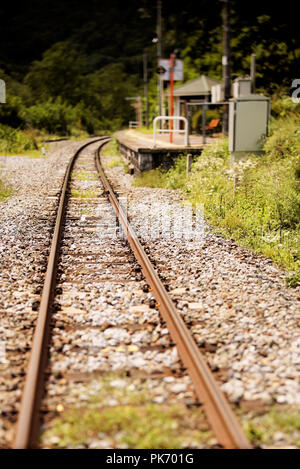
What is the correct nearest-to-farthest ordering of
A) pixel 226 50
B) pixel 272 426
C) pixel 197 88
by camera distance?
1. pixel 272 426
2. pixel 226 50
3. pixel 197 88

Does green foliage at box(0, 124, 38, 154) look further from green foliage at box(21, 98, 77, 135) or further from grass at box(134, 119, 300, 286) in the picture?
grass at box(134, 119, 300, 286)

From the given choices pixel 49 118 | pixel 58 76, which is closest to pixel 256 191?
pixel 49 118

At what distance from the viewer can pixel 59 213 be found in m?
9.39

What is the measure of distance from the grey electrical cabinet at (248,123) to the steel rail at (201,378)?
5848mm

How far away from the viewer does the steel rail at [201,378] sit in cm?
306

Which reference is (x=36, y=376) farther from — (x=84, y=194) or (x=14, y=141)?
(x=14, y=141)

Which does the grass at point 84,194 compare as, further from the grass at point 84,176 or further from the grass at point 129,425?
the grass at point 129,425

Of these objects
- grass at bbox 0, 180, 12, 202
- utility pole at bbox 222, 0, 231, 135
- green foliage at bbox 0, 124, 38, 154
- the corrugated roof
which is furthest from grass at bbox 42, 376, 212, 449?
the corrugated roof

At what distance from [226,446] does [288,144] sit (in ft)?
28.6

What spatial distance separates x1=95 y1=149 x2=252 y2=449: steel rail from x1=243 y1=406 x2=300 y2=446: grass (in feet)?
0.44

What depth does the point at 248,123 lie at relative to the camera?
440 inches

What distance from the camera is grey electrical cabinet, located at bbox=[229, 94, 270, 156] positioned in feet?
36.1

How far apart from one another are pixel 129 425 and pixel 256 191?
22.4 feet

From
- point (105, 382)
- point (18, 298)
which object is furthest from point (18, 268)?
point (105, 382)
